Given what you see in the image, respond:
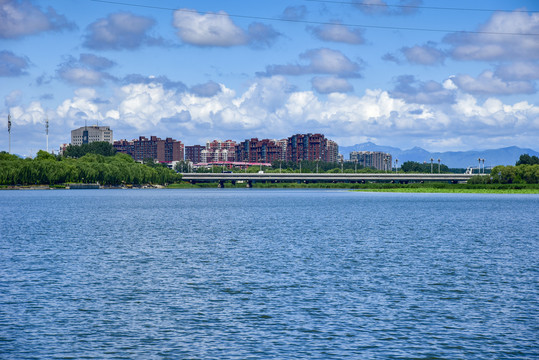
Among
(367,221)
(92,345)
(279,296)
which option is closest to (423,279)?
(279,296)

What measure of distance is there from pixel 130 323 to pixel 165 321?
1286mm

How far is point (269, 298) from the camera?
3064cm

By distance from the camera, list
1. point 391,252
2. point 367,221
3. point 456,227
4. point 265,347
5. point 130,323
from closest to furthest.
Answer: point 265,347 < point 130,323 < point 391,252 < point 456,227 < point 367,221

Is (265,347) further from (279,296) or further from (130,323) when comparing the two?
(279,296)

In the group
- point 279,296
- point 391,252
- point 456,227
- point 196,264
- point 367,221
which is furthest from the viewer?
point 367,221

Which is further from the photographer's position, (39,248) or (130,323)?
(39,248)

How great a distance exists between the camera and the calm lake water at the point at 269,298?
22.7 metres

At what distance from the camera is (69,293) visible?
105ft

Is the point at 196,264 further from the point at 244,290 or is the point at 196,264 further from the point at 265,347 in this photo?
the point at 265,347

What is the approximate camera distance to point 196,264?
140 ft

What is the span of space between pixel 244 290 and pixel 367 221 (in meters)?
54.4

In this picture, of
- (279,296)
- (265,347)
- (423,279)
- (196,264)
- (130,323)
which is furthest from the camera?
(196,264)

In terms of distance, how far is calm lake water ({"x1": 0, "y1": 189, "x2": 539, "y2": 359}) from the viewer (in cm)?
2269

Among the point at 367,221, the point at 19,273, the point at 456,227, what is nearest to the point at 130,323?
the point at 19,273
